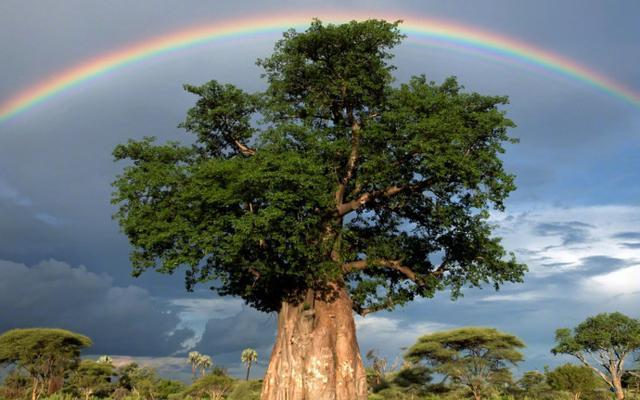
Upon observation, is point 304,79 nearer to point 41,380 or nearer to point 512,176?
point 512,176

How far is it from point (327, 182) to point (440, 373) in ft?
97.0

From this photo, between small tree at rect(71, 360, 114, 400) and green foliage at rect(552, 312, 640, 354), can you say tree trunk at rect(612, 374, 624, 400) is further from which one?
small tree at rect(71, 360, 114, 400)

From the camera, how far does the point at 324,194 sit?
63.7ft

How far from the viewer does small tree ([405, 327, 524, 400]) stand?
1726 inches

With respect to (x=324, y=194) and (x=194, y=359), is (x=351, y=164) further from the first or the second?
(x=194, y=359)

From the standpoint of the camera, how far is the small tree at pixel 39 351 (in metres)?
52.7

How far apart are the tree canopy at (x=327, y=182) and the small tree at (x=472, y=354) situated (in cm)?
2149

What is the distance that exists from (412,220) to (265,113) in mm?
8055

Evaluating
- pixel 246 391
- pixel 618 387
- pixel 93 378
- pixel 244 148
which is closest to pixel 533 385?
pixel 618 387

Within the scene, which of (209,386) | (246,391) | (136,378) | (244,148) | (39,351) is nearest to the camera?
(244,148)

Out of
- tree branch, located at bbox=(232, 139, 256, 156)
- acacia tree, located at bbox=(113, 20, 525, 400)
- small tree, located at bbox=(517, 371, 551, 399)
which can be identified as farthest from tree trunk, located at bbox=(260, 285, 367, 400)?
small tree, located at bbox=(517, 371, 551, 399)

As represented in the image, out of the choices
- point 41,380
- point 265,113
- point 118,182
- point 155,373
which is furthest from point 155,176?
point 155,373

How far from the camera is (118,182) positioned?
22.6 meters

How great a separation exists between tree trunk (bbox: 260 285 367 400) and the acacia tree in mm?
51
